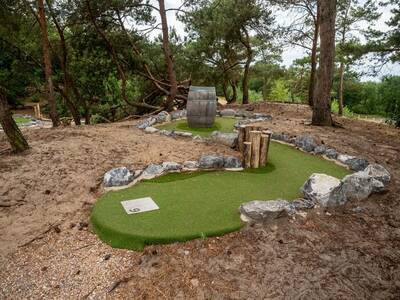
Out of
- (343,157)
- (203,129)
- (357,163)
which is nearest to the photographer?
(357,163)

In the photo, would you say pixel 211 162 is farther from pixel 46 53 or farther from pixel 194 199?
Result: pixel 46 53

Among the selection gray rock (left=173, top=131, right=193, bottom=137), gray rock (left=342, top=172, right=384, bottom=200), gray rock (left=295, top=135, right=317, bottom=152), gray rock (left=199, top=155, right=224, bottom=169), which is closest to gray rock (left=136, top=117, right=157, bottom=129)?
gray rock (left=173, top=131, right=193, bottom=137)

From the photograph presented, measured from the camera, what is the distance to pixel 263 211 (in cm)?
Answer: 271

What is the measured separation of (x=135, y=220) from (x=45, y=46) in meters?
6.87

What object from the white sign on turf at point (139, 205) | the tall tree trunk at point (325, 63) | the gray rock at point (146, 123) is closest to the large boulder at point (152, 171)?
the white sign on turf at point (139, 205)

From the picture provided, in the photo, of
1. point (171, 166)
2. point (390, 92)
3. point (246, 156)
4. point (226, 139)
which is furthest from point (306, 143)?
point (390, 92)

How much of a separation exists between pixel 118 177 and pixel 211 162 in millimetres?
1321

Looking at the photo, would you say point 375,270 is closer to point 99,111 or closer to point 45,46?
point 45,46

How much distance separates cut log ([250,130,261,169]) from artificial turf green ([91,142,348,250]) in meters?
0.14

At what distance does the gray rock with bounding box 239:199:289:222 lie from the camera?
2.71 m

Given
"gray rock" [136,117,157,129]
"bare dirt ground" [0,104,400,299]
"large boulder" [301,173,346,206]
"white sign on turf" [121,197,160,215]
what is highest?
"gray rock" [136,117,157,129]

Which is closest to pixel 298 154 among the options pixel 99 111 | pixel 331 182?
pixel 331 182

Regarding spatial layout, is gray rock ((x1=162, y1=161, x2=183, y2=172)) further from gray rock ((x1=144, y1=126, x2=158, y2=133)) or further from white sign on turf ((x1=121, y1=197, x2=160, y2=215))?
gray rock ((x1=144, y1=126, x2=158, y2=133))

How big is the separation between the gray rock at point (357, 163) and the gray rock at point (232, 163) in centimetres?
169
